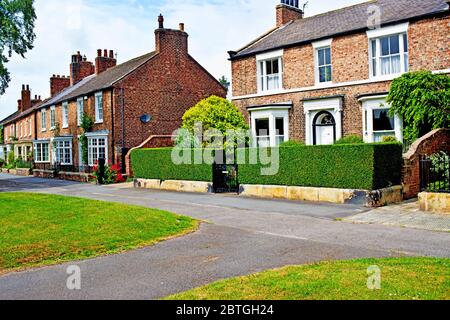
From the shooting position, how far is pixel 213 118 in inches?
917

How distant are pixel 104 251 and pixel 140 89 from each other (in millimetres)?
24643

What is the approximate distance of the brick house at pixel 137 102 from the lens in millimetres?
31641

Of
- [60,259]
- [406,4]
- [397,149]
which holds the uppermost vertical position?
[406,4]

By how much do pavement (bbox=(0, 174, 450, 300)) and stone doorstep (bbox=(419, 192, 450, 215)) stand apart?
1732 mm

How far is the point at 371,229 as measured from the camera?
11.2 metres

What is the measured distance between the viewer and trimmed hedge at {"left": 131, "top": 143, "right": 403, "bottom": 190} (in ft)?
49.9

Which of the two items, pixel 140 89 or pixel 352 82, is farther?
pixel 140 89

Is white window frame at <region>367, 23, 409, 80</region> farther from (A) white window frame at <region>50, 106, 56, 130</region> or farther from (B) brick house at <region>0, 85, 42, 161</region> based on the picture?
(B) brick house at <region>0, 85, 42, 161</region>

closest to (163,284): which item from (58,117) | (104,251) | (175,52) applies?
(104,251)

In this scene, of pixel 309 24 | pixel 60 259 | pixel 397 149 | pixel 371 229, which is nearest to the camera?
pixel 60 259

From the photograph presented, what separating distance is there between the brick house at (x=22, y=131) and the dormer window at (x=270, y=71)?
30337 millimetres

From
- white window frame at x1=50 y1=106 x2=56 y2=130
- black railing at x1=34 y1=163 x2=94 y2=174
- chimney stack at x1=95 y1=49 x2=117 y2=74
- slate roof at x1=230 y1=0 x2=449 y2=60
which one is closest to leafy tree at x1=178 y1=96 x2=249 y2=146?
slate roof at x1=230 y1=0 x2=449 y2=60

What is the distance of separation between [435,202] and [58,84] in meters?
46.0

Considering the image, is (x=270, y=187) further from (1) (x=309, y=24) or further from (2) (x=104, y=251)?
(1) (x=309, y=24)
